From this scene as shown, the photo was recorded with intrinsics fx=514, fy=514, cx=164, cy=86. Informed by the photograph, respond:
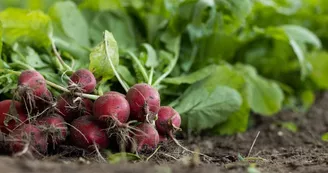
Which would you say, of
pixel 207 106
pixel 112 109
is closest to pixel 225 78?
pixel 207 106

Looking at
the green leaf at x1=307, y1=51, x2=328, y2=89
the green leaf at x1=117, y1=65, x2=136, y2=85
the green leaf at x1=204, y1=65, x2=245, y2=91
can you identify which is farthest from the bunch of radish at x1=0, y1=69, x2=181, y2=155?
the green leaf at x1=307, y1=51, x2=328, y2=89

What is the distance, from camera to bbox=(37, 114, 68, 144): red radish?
2.49 m

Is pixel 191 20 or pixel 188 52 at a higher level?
pixel 191 20

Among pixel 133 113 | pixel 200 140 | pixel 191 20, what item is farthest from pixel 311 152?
pixel 191 20

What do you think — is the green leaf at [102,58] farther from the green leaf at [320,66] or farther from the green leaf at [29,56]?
the green leaf at [320,66]

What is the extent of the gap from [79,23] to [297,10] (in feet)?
6.79

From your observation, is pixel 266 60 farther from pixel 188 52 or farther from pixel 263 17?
pixel 188 52

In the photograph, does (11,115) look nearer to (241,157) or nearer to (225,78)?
(241,157)

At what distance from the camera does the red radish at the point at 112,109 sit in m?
2.50

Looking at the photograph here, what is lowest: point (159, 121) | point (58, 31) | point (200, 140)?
point (200, 140)

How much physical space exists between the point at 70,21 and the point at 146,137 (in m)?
1.39

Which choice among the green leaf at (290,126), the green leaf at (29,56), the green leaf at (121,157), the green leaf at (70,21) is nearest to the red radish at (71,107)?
the green leaf at (121,157)

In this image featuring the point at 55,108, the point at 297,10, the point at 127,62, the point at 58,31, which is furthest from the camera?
the point at 297,10

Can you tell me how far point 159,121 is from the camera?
2.72 metres
